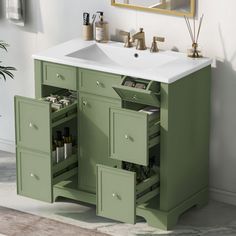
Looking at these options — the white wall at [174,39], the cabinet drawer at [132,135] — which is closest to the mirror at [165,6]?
the white wall at [174,39]

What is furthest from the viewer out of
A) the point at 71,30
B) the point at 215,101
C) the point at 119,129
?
the point at 71,30

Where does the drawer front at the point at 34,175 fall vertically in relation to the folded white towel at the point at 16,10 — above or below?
below

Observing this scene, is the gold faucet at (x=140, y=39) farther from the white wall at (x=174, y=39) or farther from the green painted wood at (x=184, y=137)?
the green painted wood at (x=184, y=137)

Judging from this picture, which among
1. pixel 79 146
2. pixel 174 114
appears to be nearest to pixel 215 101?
pixel 174 114

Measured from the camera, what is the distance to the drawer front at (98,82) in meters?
4.96

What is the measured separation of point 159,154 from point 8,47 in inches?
54.2

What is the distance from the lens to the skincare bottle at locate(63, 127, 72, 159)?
5.17 meters

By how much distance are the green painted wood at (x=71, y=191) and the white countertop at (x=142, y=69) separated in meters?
0.70

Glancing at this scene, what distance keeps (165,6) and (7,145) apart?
1591mm

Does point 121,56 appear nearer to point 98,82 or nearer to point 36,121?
point 98,82

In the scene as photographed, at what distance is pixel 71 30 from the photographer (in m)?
5.61

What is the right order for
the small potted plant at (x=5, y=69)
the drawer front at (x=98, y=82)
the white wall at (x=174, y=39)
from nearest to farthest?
the drawer front at (x=98, y=82) < the white wall at (x=174, y=39) < the small potted plant at (x=5, y=69)

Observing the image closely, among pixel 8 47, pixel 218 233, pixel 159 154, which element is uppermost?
pixel 8 47

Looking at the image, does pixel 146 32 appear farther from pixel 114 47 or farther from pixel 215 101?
pixel 215 101
